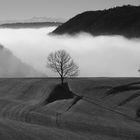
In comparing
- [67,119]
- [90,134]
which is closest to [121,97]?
[67,119]

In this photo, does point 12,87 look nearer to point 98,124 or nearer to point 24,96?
point 24,96

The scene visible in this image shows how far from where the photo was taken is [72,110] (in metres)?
65.9

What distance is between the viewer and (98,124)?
5684 centimetres

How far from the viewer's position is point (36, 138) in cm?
4072

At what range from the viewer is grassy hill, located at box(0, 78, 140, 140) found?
4896cm

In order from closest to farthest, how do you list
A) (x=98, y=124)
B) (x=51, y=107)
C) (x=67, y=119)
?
(x=98, y=124)
(x=67, y=119)
(x=51, y=107)

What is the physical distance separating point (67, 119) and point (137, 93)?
63.6 feet

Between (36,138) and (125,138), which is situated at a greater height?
(36,138)

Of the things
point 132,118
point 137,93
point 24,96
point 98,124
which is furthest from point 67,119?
point 24,96

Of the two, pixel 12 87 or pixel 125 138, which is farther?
pixel 12 87

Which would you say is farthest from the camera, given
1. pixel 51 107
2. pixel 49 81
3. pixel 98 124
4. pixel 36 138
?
pixel 49 81

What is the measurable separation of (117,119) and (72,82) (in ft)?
96.1

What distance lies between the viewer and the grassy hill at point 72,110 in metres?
49.0

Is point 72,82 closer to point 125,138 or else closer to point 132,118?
point 132,118
